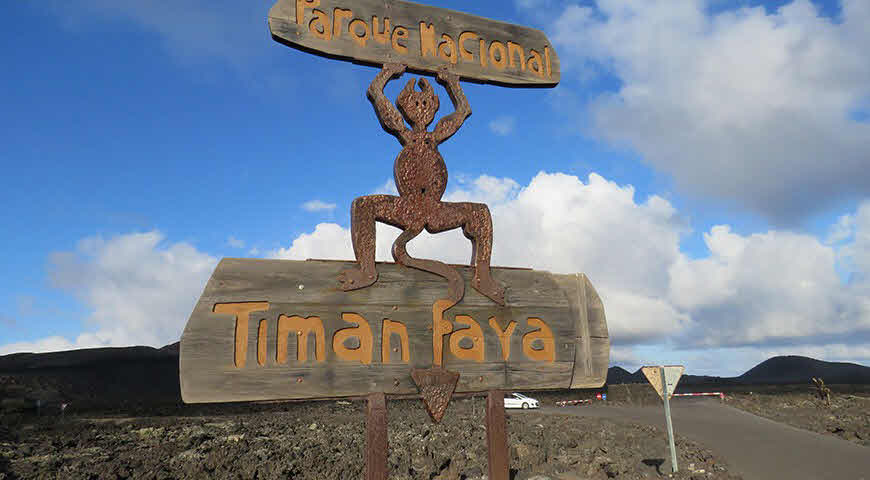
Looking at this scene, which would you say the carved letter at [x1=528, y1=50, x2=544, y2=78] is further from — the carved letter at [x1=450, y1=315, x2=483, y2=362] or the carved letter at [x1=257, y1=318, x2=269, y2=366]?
the carved letter at [x1=257, y1=318, x2=269, y2=366]

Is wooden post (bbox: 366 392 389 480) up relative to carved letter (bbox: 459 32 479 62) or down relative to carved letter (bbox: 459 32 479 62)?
down

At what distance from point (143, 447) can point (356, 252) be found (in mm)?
14378

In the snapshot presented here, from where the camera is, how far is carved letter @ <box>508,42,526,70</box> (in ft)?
14.5

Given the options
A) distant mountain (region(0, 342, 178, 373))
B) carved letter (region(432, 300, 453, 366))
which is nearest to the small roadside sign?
carved letter (region(432, 300, 453, 366))

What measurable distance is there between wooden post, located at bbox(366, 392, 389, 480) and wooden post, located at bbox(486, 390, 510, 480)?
2.52ft

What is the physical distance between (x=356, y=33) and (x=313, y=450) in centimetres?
1266

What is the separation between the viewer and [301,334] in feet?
10.5

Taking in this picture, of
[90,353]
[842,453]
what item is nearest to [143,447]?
[842,453]

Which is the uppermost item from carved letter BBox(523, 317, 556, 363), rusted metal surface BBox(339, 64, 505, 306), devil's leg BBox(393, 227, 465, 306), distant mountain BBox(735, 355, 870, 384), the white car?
rusted metal surface BBox(339, 64, 505, 306)

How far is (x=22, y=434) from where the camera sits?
1612 cm

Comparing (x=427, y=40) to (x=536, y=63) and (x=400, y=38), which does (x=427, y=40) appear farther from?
(x=536, y=63)

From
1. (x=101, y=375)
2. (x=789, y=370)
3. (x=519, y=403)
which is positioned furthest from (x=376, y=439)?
(x=789, y=370)

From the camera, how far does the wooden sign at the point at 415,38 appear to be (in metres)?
3.84

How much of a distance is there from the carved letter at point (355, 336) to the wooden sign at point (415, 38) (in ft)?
6.21
